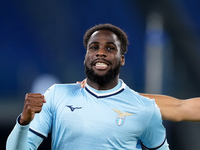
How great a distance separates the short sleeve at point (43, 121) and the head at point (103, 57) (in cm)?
28

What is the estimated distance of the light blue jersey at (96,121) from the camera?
1877 mm

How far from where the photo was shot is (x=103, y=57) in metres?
2.00

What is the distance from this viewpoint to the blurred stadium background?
13.9ft

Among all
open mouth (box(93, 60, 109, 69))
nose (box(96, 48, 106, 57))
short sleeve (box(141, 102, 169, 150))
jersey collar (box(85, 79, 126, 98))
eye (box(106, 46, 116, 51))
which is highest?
eye (box(106, 46, 116, 51))

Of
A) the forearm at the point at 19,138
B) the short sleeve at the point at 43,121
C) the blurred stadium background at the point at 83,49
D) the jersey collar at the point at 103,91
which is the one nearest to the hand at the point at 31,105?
the forearm at the point at 19,138

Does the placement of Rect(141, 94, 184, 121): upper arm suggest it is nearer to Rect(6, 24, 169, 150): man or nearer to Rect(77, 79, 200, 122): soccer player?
Rect(77, 79, 200, 122): soccer player

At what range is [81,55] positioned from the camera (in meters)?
4.55

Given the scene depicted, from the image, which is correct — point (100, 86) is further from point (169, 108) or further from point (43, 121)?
point (169, 108)

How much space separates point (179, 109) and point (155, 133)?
0.52m

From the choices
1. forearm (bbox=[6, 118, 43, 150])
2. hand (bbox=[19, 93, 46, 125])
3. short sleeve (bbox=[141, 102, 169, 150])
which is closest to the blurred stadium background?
short sleeve (bbox=[141, 102, 169, 150])

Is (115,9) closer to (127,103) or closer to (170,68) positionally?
(170,68)

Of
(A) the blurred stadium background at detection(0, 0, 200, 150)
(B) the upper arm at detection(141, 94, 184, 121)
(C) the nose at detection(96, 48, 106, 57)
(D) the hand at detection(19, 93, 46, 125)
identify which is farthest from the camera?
(A) the blurred stadium background at detection(0, 0, 200, 150)

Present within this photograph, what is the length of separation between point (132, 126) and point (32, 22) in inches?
116

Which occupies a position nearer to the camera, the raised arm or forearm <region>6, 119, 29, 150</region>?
forearm <region>6, 119, 29, 150</region>
